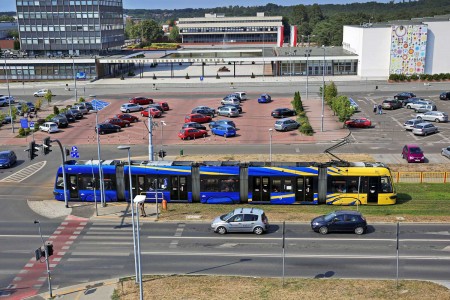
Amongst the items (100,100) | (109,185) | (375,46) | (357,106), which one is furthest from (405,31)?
(109,185)

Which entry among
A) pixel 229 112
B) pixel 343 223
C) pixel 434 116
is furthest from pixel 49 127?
pixel 434 116

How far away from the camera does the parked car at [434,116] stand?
213 ft

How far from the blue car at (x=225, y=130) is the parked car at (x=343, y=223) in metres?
29.2

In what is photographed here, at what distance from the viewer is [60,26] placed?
110m

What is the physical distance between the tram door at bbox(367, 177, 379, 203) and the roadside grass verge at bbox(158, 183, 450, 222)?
51 centimetres

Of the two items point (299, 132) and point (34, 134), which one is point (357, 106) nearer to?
point (299, 132)

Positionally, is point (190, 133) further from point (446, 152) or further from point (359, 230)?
point (359, 230)

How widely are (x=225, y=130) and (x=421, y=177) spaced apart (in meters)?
23.7

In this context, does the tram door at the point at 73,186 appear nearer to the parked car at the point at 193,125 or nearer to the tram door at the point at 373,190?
the tram door at the point at 373,190

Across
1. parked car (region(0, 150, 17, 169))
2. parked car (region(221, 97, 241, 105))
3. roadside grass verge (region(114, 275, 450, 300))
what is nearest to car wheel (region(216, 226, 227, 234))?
roadside grass verge (region(114, 275, 450, 300))

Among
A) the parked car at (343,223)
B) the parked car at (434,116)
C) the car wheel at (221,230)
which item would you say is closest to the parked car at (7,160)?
the car wheel at (221,230)

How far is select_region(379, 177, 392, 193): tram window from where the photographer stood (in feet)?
122

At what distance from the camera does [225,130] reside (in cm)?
6003

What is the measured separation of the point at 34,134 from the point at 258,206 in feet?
119
